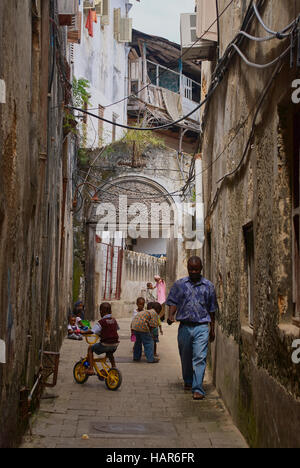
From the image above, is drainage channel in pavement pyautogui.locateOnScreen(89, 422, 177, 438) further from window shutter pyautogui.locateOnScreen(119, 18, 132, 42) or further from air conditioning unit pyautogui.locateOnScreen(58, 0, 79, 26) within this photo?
window shutter pyautogui.locateOnScreen(119, 18, 132, 42)

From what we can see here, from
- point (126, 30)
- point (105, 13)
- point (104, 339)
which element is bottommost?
point (104, 339)

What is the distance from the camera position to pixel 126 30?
80.4 ft

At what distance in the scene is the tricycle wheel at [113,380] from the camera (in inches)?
292

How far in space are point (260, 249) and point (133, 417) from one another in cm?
240

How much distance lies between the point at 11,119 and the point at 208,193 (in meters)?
6.38

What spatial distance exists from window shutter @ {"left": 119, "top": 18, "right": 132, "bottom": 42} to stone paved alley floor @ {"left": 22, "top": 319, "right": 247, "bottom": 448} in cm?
1834

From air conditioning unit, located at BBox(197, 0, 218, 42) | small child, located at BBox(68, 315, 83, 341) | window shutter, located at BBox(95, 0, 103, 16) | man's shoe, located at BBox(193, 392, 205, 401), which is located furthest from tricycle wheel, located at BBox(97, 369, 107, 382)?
window shutter, located at BBox(95, 0, 103, 16)

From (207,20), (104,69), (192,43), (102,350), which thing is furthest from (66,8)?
(104,69)

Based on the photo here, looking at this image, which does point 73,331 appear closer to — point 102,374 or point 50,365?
point 102,374

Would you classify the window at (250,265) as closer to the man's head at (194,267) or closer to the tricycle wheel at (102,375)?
the man's head at (194,267)

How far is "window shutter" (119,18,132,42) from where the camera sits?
24422 mm

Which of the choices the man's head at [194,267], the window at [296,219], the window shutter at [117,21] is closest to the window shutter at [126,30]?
the window shutter at [117,21]

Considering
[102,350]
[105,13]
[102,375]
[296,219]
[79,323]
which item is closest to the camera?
[296,219]

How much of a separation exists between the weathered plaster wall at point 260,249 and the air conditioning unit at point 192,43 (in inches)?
79.3
